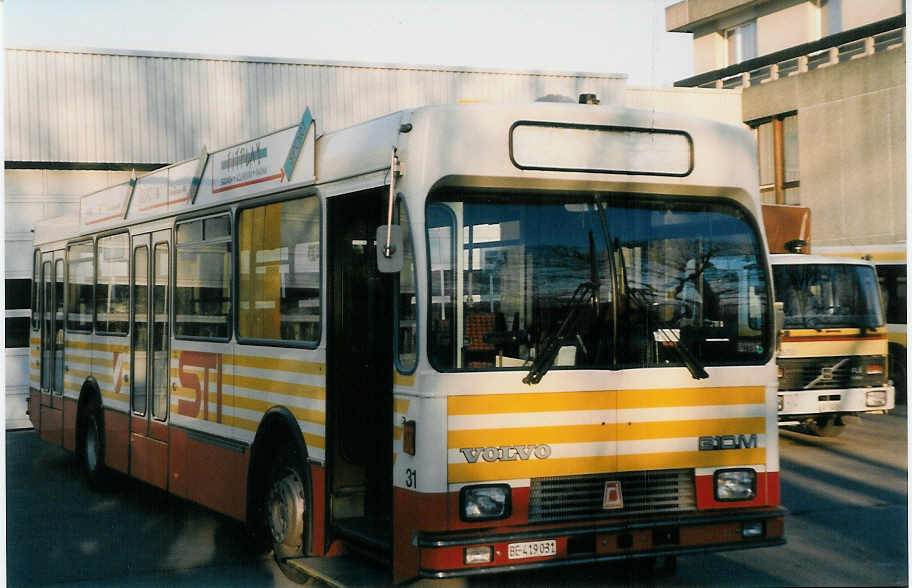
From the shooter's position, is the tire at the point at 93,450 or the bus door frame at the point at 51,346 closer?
the tire at the point at 93,450

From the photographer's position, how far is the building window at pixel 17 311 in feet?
57.2

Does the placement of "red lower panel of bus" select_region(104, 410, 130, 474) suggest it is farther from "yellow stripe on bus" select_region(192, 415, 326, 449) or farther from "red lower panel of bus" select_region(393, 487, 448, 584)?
"red lower panel of bus" select_region(393, 487, 448, 584)

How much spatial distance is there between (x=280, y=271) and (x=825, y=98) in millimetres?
17929

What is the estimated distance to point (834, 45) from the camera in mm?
18938

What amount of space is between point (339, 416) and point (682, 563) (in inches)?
99.4

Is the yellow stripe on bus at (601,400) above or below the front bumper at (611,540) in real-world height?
above

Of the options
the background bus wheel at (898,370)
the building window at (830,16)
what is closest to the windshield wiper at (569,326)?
the background bus wheel at (898,370)

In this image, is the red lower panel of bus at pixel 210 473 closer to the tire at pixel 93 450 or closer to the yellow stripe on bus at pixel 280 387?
the yellow stripe on bus at pixel 280 387

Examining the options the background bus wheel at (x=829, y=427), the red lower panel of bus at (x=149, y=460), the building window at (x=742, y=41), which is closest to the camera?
the red lower panel of bus at (x=149, y=460)

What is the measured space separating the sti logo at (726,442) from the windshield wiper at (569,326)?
2.81 feet

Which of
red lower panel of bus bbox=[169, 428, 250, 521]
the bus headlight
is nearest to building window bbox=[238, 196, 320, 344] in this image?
red lower panel of bus bbox=[169, 428, 250, 521]

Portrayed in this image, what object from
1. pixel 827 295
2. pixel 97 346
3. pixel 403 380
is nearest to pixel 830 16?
pixel 827 295

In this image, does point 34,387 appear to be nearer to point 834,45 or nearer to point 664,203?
point 664,203

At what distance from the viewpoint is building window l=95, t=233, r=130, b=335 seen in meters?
10.4
